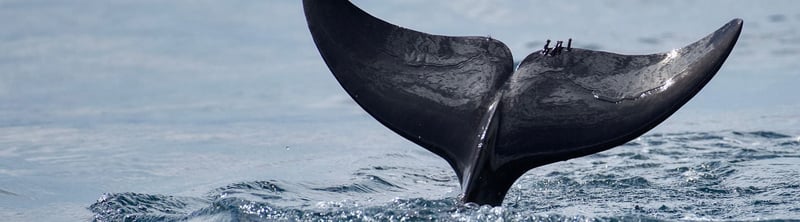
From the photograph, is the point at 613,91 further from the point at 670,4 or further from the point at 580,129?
the point at 670,4

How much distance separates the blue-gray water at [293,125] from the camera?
722 cm

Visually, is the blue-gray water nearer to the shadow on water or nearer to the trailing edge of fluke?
the shadow on water

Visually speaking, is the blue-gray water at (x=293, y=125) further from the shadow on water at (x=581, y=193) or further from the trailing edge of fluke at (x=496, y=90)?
the trailing edge of fluke at (x=496, y=90)

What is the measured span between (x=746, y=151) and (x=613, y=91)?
3020 millimetres

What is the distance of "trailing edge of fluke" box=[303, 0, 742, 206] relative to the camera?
19.3 ft

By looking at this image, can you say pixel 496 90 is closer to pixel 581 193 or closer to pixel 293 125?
pixel 581 193

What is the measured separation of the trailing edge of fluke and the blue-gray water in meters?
0.33

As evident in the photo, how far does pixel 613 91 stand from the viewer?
19.9 feet

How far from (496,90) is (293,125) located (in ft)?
15.0

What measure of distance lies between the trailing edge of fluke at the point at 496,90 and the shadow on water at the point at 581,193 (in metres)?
0.31

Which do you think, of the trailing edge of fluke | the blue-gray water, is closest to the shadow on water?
the blue-gray water

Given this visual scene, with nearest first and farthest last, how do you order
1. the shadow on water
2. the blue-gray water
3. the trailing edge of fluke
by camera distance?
the trailing edge of fluke < the shadow on water < the blue-gray water

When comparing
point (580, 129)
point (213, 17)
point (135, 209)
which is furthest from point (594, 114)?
point (213, 17)

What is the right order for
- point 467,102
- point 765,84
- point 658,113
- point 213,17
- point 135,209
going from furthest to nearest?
point 213,17, point 765,84, point 135,209, point 467,102, point 658,113
